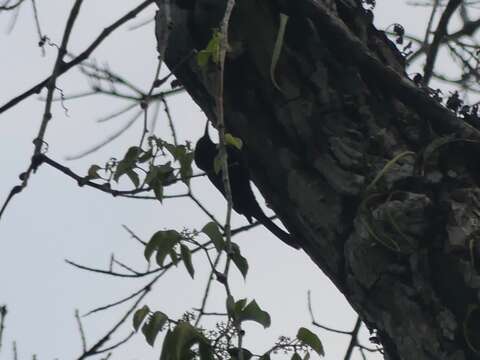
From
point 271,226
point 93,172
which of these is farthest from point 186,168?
point 271,226

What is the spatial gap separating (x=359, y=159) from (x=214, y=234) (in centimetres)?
29

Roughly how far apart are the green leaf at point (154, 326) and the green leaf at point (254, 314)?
0.51 feet

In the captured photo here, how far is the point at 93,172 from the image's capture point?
197 centimetres

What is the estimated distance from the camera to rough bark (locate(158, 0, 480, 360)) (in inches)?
57.9

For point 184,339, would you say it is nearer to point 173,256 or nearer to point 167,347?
point 167,347

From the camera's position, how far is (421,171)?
5.14 feet

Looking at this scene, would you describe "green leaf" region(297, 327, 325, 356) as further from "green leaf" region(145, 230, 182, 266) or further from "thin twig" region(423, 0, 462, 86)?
"thin twig" region(423, 0, 462, 86)

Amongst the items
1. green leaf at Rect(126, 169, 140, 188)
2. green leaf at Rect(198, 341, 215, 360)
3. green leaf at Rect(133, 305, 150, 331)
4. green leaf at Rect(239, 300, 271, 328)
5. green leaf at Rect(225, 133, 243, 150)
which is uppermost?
green leaf at Rect(126, 169, 140, 188)

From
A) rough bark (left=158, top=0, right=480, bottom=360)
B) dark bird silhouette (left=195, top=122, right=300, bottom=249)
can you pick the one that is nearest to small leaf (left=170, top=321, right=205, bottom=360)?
rough bark (left=158, top=0, right=480, bottom=360)

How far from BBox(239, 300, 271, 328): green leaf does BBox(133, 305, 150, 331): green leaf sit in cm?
21

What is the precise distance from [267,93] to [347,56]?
0.54 ft

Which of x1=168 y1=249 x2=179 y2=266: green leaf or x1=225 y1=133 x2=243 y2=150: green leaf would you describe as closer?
x1=225 y1=133 x2=243 y2=150: green leaf

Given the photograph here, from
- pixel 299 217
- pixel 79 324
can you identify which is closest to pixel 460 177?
pixel 299 217

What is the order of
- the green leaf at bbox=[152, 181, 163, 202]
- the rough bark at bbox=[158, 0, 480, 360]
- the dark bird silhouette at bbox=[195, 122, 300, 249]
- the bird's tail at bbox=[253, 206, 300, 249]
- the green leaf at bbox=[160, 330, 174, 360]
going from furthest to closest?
the dark bird silhouette at bbox=[195, 122, 300, 249]
the bird's tail at bbox=[253, 206, 300, 249]
the green leaf at bbox=[152, 181, 163, 202]
the green leaf at bbox=[160, 330, 174, 360]
the rough bark at bbox=[158, 0, 480, 360]
